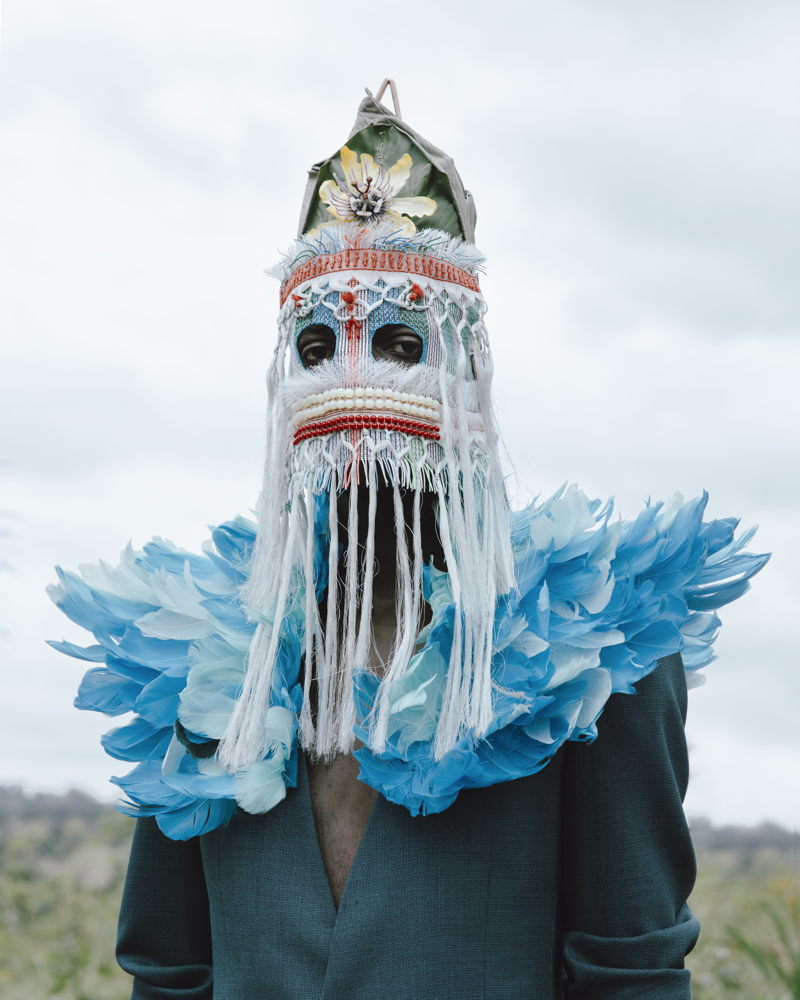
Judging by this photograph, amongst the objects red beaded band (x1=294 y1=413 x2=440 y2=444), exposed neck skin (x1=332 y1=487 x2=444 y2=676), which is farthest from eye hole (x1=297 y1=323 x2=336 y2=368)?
exposed neck skin (x1=332 y1=487 x2=444 y2=676)

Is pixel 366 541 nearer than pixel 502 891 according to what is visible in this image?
No

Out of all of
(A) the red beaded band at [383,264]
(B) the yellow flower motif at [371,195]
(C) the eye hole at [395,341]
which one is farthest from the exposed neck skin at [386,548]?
(B) the yellow flower motif at [371,195]

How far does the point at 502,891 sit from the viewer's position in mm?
1857

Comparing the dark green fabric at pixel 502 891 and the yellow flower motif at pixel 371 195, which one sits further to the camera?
the yellow flower motif at pixel 371 195

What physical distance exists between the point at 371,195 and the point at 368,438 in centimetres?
50

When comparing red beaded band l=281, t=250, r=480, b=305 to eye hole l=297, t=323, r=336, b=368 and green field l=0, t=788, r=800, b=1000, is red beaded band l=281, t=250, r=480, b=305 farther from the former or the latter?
green field l=0, t=788, r=800, b=1000

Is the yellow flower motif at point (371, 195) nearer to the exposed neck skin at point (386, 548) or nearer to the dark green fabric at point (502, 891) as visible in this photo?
the exposed neck skin at point (386, 548)

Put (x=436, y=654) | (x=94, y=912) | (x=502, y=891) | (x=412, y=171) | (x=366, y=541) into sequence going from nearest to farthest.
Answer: (x=502, y=891) → (x=436, y=654) → (x=366, y=541) → (x=412, y=171) → (x=94, y=912)

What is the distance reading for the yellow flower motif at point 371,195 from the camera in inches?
87.3

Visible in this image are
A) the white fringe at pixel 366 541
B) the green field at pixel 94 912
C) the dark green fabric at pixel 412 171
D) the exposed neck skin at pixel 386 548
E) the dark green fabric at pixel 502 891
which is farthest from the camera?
the green field at pixel 94 912

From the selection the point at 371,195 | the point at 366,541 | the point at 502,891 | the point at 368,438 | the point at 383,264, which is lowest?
the point at 502,891

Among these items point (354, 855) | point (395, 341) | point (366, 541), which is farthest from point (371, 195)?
point (354, 855)

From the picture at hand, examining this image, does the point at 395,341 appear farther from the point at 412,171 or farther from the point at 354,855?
the point at 354,855

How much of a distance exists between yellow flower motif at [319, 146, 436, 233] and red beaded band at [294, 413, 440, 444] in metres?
0.39
